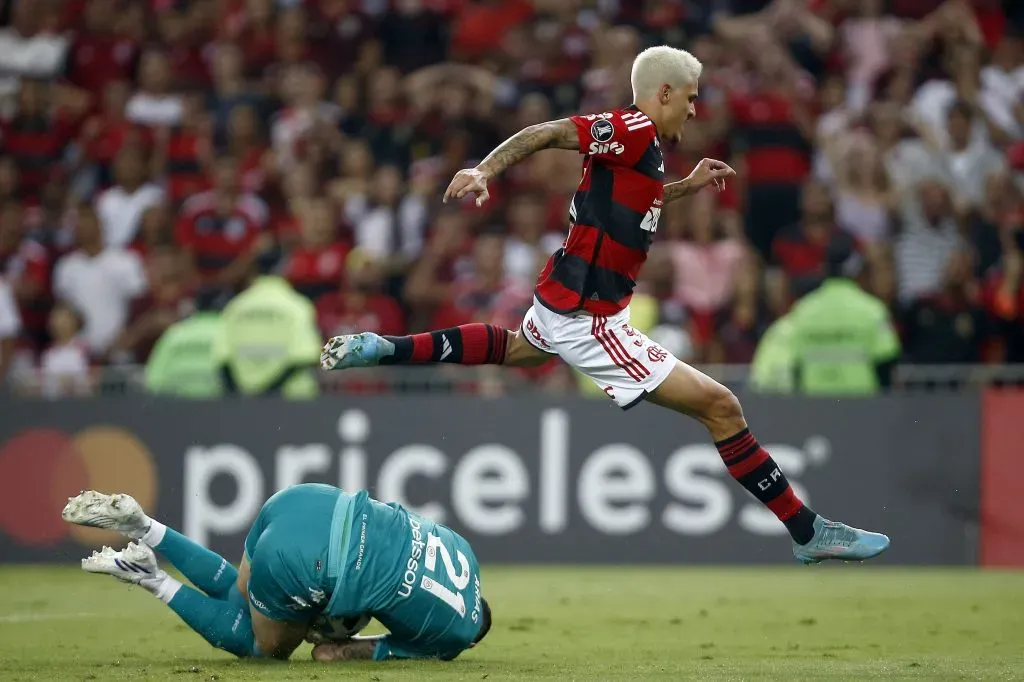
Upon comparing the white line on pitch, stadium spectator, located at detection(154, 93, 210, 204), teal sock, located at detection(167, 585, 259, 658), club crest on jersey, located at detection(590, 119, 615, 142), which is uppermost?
stadium spectator, located at detection(154, 93, 210, 204)

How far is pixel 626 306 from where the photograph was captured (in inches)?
344

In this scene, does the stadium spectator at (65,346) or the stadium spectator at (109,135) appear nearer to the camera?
the stadium spectator at (65,346)

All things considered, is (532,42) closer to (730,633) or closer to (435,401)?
(435,401)

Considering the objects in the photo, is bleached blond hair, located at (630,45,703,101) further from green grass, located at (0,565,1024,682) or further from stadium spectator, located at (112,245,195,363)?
stadium spectator, located at (112,245,195,363)

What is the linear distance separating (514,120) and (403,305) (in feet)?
8.32

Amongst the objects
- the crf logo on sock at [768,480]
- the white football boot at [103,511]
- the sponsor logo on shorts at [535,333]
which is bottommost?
the white football boot at [103,511]

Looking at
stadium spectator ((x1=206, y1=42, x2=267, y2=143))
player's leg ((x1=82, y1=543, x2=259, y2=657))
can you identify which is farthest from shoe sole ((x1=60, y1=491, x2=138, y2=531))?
stadium spectator ((x1=206, y1=42, x2=267, y2=143))

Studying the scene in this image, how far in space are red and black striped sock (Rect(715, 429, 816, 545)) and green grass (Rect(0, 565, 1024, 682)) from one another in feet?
2.33

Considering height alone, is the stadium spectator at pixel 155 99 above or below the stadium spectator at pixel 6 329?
above

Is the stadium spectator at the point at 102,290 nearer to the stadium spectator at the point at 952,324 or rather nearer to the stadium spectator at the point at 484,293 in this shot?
the stadium spectator at the point at 484,293

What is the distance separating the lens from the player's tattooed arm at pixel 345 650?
328 inches

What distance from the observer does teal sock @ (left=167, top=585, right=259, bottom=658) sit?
820 centimetres

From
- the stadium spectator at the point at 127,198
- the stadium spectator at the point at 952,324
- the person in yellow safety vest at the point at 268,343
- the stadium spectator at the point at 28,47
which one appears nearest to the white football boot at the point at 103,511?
the person in yellow safety vest at the point at 268,343

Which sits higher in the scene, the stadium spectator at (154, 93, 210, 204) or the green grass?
the stadium spectator at (154, 93, 210, 204)
